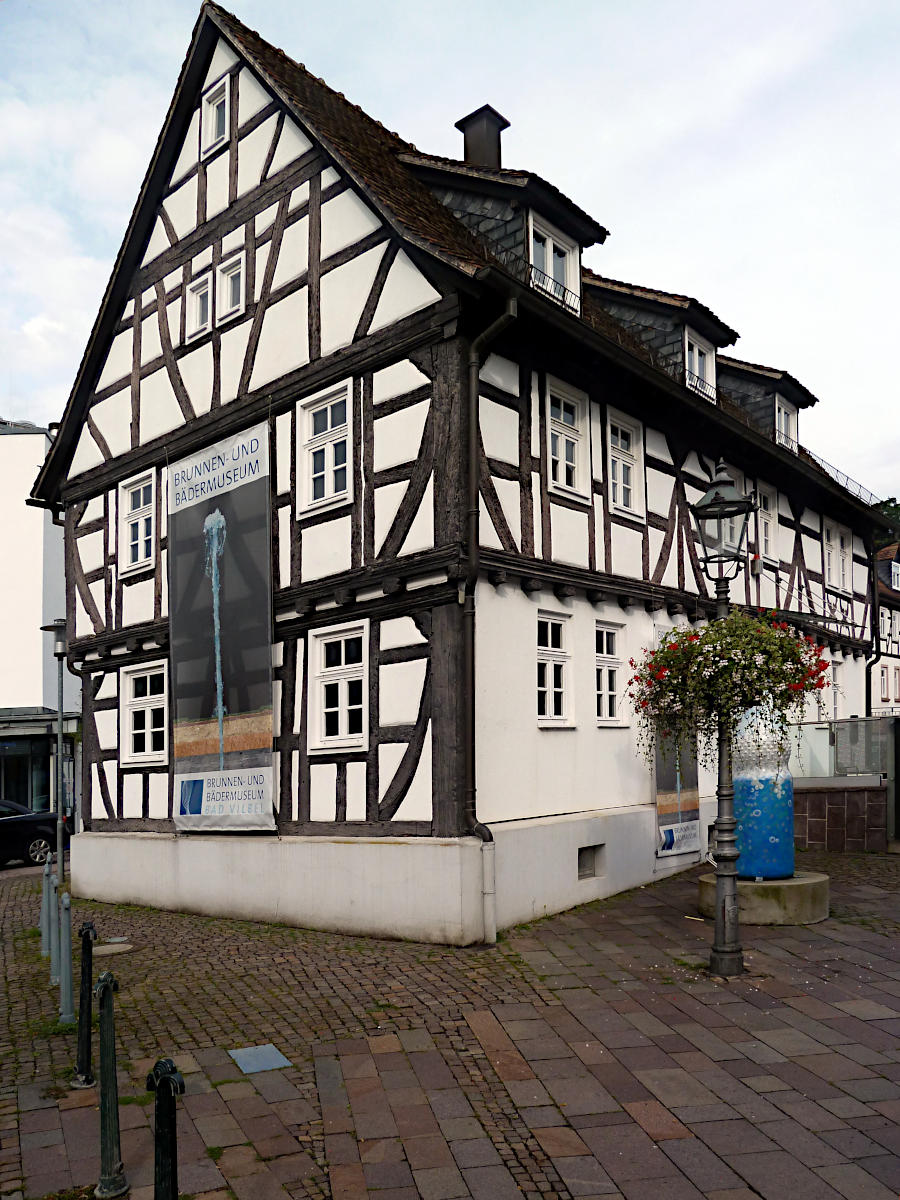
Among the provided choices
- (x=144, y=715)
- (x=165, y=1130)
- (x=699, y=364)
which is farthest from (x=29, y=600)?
(x=165, y=1130)

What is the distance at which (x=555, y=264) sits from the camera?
556 inches

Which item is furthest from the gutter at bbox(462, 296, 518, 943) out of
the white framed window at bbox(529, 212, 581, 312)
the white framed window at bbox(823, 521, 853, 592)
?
the white framed window at bbox(823, 521, 853, 592)

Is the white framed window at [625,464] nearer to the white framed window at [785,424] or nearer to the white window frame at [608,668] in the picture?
the white window frame at [608,668]

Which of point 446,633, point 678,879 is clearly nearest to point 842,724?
point 678,879

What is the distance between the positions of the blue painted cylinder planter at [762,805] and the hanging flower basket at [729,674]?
26.8 inches

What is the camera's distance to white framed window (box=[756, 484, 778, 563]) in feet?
62.7

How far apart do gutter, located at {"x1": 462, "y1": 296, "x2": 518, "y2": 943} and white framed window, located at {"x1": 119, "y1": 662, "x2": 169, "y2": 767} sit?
6.46 meters

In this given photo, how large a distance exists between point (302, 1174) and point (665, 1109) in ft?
7.04

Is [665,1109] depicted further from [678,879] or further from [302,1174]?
[678,879]

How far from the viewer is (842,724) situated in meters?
17.7

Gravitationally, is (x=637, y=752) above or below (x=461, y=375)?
below

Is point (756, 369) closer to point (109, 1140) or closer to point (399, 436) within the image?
point (399, 436)

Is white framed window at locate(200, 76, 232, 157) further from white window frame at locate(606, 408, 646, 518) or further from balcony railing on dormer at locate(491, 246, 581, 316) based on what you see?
white window frame at locate(606, 408, 646, 518)

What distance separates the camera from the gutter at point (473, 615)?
1076 centimetres
